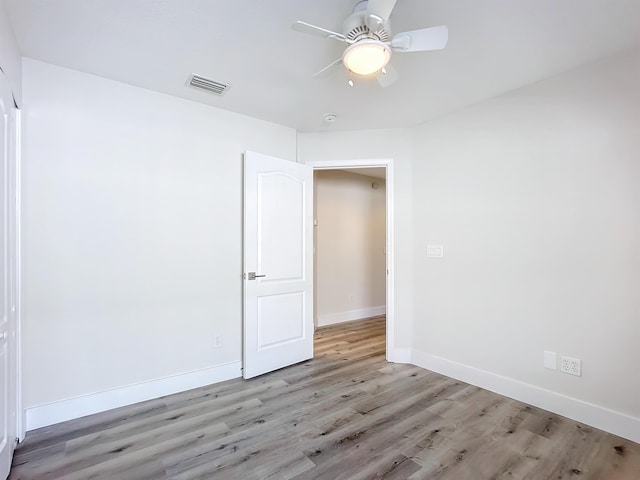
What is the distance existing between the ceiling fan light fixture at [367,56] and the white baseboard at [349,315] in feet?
12.6

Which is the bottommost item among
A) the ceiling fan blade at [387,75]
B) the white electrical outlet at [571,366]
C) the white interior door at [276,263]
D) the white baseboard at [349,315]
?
the white baseboard at [349,315]

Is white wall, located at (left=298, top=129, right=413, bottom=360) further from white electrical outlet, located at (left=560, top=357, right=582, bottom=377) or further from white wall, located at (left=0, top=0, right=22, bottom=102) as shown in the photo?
white wall, located at (left=0, top=0, right=22, bottom=102)

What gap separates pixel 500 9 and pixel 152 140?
2556mm

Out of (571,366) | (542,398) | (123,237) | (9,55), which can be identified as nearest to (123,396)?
(123,237)

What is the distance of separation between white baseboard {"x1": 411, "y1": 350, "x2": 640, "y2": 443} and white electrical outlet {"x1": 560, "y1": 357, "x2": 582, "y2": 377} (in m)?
0.19

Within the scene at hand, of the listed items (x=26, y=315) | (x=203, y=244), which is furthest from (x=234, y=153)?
(x=26, y=315)

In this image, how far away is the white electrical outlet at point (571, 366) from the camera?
7.57ft

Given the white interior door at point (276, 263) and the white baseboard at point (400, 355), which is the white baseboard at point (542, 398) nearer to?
the white baseboard at point (400, 355)

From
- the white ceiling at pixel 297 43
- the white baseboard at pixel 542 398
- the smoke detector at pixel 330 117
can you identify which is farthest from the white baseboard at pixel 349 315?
the white ceiling at pixel 297 43

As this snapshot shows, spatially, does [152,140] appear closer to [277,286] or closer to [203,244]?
[203,244]

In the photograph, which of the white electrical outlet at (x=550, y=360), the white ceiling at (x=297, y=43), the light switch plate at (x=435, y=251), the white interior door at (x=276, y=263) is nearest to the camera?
the white ceiling at (x=297, y=43)

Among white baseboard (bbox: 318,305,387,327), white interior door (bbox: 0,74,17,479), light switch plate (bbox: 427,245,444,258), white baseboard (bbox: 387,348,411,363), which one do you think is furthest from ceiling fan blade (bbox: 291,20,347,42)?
white baseboard (bbox: 318,305,387,327)

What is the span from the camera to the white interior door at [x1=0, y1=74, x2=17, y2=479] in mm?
1597

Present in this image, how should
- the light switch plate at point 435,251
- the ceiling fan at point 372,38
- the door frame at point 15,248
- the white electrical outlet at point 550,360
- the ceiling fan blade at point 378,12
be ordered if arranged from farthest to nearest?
the light switch plate at point 435,251
the white electrical outlet at point 550,360
the door frame at point 15,248
the ceiling fan at point 372,38
the ceiling fan blade at point 378,12
